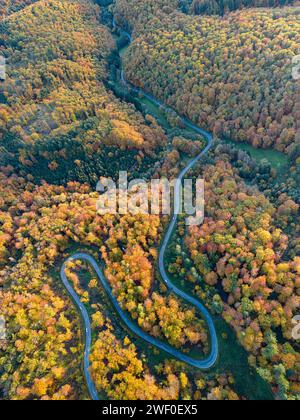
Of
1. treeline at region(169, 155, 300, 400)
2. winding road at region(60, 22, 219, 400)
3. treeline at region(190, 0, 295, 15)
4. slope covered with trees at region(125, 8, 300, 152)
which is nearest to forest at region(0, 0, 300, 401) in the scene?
treeline at region(169, 155, 300, 400)

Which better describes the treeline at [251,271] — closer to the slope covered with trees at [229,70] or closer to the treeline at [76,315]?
the treeline at [76,315]

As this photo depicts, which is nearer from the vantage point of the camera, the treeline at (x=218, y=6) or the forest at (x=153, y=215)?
the forest at (x=153, y=215)

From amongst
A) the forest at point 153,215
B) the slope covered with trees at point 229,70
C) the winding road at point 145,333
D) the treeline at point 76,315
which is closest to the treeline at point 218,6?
the forest at point 153,215

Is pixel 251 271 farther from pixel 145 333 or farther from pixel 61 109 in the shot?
pixel 61 109

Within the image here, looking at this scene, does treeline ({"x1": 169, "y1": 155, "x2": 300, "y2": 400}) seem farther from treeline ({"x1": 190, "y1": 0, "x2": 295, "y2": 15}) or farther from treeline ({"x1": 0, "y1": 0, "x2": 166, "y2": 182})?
treeline ({"x1": 190, "y1": 0, "x2": 295, "y2": 15})

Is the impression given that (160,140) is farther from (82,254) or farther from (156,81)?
(82,254)

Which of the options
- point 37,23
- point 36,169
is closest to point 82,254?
point 36,169

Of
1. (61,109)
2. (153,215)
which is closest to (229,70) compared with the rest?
(61,109)
